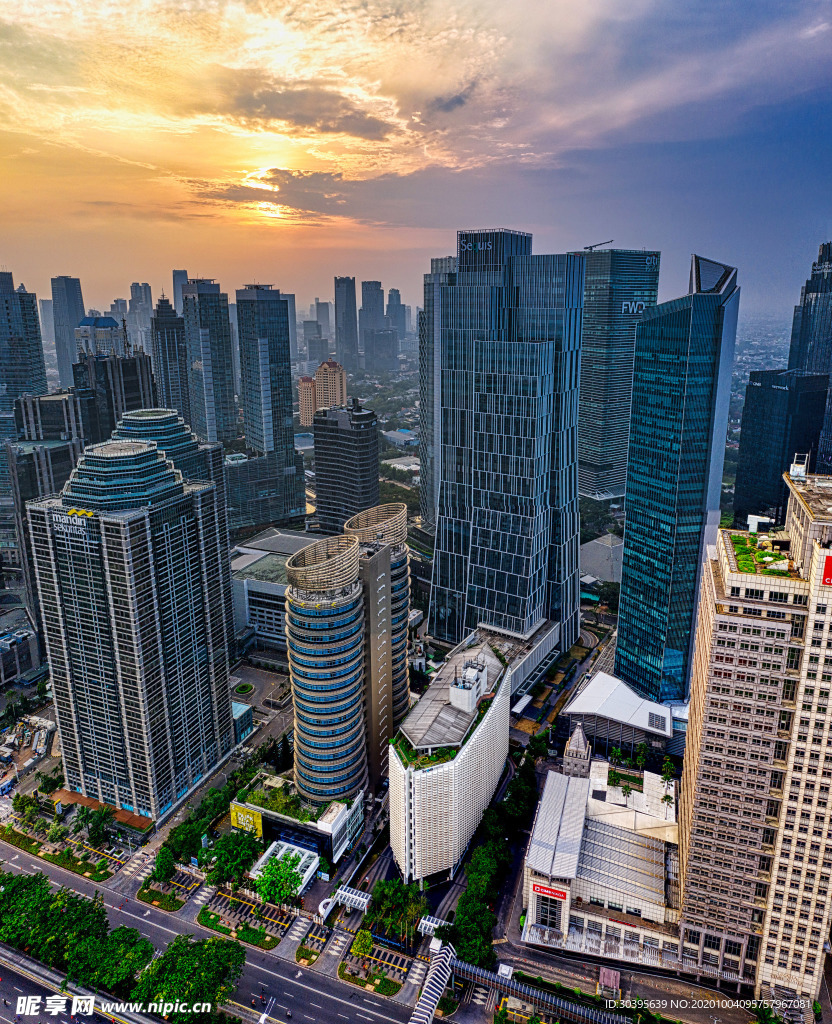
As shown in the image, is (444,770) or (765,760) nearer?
(765,760)

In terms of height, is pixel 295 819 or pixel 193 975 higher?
pixel 295 819

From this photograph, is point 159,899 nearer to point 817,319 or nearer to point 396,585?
point 396,585

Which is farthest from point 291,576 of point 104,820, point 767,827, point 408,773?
point 767,827

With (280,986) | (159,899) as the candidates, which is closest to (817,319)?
(280,986)

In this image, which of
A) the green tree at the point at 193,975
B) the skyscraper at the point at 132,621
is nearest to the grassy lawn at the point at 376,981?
the green tree at the point at 193,975

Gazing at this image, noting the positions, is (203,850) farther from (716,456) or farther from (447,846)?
(716,456)

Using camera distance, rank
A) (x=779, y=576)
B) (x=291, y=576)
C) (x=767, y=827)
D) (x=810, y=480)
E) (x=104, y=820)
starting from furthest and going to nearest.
Result: (x=104, y=820) < (x=291, y=576) < (x=810, y=480) < (x=767, y=827) < (x=779, y=576)

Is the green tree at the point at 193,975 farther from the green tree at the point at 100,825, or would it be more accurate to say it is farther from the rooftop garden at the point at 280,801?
the green tree at the point at 100,825

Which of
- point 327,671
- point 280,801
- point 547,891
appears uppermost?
point 327,671
